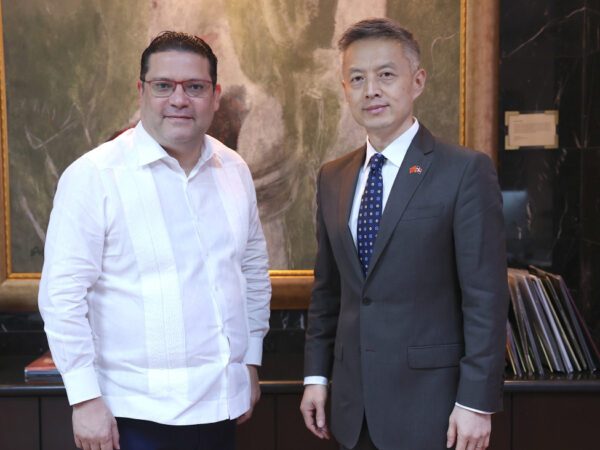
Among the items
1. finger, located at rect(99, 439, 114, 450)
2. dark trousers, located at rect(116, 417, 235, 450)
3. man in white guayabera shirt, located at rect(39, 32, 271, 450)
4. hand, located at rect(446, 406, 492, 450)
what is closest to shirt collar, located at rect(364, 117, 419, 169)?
man in white guayabera shirt, located at rect(39, 32, 271, 450)

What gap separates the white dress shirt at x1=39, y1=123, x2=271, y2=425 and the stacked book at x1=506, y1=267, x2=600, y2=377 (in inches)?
39.9

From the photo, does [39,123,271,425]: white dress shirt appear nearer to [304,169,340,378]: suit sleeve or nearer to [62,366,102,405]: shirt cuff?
[62,366,102,405]: shirt cuff

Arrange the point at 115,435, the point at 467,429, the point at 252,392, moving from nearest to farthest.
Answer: the point at 467,429, the point at 115,435, the point at 252,392

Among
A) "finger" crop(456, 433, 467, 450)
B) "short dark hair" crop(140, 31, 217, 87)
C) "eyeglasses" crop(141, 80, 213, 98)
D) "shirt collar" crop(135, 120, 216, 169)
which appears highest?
"short dark hair" crop(140, 31, 217, 87)

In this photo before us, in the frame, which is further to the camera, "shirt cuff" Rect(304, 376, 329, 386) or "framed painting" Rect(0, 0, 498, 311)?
"framed painting" Rect(0, 0, 498, 311)

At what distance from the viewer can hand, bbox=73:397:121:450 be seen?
1.56 metres

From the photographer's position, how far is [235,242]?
1.76 metres

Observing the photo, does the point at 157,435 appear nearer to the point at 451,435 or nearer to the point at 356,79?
the point at 451,435

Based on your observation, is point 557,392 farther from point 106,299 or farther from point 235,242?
point 106,299

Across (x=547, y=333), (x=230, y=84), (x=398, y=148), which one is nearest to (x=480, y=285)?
(x=398, y=148)

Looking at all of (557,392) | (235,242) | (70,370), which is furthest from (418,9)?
(70,370)

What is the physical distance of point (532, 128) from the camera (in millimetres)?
2455

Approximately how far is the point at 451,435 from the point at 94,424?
823 mm

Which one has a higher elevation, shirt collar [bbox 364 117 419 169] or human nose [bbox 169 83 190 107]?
human nose [bbox 169 83 190 107]
